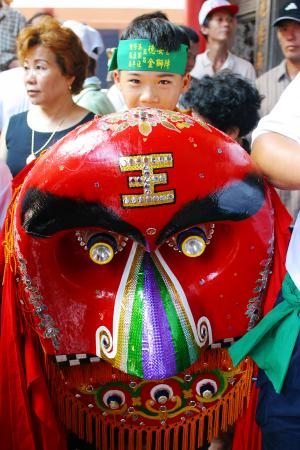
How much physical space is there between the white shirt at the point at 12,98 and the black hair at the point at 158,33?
1.01 metres

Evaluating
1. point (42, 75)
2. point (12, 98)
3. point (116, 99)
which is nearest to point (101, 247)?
point (42, 75)

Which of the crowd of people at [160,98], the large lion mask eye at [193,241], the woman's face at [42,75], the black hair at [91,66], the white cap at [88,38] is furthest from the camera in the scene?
the white cap at [88,38]

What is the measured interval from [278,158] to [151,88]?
80 centimetres

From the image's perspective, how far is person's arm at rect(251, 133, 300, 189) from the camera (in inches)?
46.1

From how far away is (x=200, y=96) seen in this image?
2.12 m

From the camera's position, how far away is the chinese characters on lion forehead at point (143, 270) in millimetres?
1261

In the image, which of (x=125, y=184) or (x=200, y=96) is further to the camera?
(x=200, y=96)

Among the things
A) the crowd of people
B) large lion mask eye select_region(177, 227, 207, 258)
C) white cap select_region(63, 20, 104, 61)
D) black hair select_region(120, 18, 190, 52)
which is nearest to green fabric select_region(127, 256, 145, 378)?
large lion mask eye select_region(177, 227, 207, 258)

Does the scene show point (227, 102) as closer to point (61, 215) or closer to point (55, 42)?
point (55, 42)

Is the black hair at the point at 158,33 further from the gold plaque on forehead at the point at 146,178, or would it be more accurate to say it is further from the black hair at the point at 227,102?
the gold plaque on forehead at the point at 146,178

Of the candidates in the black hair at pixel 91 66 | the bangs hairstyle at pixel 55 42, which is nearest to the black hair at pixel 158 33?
the bangs hairstyle at pixel 55 42

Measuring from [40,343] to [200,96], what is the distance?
1.02m

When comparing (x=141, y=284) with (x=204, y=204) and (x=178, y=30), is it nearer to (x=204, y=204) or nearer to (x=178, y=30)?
(x=204, y=204)

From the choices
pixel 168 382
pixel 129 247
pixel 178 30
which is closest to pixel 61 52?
pixel 178 30
